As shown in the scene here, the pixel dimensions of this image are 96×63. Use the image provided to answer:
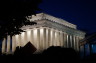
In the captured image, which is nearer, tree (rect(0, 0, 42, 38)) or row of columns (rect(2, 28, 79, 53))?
tree (rect(0, 0, 42, 38))

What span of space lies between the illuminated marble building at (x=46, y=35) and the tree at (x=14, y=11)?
1241 cm

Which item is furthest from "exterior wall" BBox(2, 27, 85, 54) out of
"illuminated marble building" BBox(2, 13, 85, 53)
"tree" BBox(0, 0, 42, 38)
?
"tree" BBox(0, 0, 42, 38)

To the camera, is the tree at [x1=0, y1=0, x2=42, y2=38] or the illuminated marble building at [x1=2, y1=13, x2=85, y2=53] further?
the illuminated marble building at [x1=2, y1=13, x2=85, y2=53]

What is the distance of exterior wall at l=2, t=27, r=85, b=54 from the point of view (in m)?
36.2

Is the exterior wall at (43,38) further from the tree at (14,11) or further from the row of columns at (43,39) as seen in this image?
the tree at (14,11)

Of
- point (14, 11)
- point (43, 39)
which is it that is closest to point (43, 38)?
point (43, 39)

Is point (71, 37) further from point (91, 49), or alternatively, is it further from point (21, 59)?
point (21, 59)

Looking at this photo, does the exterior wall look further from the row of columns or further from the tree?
the tree

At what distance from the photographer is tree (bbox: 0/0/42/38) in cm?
2196

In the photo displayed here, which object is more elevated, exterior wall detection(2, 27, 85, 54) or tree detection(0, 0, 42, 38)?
tree detection(0, 0, 42, 38)

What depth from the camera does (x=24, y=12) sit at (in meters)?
23.1

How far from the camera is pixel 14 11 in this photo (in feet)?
74.0

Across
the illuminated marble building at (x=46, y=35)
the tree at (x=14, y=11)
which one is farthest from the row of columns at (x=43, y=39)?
the tree at (x=14, y=11)

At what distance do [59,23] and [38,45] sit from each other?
639 centimetres
